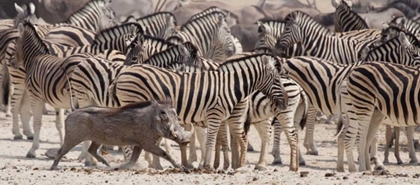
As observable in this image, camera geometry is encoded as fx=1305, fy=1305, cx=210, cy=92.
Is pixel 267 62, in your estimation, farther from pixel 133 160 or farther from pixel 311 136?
pixel 311 136

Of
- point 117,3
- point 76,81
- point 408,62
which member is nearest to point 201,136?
point 76,81

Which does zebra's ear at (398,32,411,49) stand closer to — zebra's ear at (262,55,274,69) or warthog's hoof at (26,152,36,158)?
zebra's ear at (262,55,274,69)

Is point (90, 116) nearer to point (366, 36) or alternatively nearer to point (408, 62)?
point (408, 62)

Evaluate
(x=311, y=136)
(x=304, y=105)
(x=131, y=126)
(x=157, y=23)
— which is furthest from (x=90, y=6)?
(x=131, y=126)

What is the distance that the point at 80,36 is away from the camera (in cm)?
1989

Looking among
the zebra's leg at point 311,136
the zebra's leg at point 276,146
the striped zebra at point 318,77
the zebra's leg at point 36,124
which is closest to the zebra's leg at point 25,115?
the zebra's leg at point 36,124

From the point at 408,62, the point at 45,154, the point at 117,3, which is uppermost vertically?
the point at 117,3

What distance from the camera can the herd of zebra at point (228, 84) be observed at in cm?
1423

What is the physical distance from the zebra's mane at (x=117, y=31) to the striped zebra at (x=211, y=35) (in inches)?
162

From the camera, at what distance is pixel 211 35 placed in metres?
22.3

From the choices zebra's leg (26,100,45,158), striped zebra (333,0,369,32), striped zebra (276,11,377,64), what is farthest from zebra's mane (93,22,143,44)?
striped zebra (333,0,369,32)

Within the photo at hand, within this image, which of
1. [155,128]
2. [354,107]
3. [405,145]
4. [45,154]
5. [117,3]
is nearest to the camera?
[155,128]

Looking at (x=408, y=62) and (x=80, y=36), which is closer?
(x=408, y=62)

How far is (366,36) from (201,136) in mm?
6225
